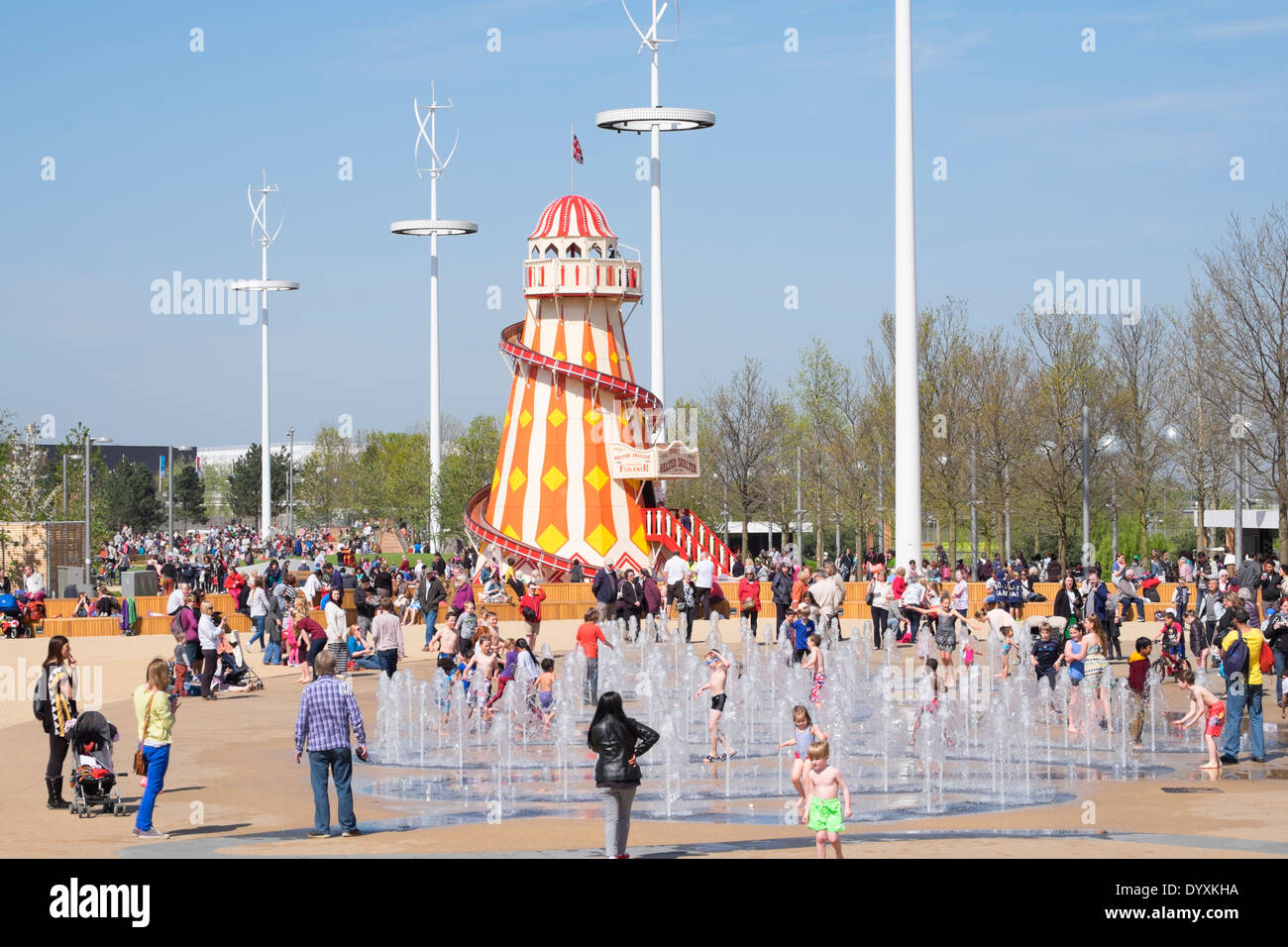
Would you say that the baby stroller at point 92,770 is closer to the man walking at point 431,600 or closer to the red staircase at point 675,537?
the man walking at point 431,600

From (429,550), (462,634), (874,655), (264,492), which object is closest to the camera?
(462,634)

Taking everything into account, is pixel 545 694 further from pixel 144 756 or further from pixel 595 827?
pixel 144 756

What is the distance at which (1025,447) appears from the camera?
54.9m

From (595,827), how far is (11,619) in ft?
80.2

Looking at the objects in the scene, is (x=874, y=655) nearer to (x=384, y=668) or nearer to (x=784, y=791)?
(x=384, y=668)

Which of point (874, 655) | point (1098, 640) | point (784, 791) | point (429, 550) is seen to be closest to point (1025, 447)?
point (874, 655)

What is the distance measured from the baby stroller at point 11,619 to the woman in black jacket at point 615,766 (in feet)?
85.4

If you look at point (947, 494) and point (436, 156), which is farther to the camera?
point (436, 156)

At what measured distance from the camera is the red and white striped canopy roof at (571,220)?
4919 centimetres

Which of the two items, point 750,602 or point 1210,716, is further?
point 750,602

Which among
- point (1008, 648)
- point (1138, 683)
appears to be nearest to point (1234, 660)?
point (1138, 683)

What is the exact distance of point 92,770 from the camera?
597 inches

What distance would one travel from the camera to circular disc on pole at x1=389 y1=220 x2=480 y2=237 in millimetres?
72250

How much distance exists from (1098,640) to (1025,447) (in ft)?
116
